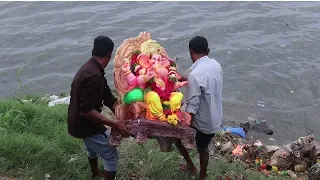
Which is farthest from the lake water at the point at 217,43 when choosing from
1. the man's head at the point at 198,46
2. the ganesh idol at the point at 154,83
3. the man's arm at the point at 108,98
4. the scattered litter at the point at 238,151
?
the man's arm at the point at 108,98

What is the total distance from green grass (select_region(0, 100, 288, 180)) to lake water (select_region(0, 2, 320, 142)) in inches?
130

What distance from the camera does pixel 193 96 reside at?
4.35 metres

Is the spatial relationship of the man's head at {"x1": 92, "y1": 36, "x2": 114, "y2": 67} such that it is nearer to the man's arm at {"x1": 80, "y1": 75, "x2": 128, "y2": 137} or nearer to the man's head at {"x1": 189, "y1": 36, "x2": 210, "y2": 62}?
the man's arm at {"x1": 80, "y1": 75, "x2": 128, "y2": 137}

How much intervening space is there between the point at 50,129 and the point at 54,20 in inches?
348

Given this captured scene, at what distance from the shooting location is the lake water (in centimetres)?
930

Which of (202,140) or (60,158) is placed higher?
(202,140)

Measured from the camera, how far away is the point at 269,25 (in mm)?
13125

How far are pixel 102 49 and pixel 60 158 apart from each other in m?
1.81

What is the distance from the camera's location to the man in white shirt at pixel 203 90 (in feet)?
14.4

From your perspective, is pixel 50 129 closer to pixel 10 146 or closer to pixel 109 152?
pixel 10 146

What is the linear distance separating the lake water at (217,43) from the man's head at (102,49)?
486 cm

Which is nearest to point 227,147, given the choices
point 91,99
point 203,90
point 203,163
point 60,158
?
point 203,163

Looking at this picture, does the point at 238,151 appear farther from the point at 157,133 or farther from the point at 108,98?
the point at 108,98

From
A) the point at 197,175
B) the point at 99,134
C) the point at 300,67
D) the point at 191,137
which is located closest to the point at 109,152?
the point at 99,134
